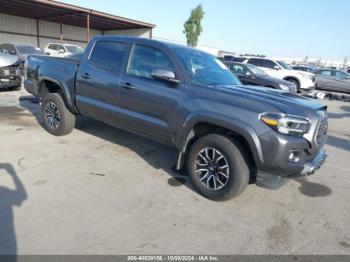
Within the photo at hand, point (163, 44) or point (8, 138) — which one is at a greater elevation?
point (163, 44)

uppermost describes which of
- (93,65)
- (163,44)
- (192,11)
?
(192,11)

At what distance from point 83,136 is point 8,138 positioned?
1.31 m

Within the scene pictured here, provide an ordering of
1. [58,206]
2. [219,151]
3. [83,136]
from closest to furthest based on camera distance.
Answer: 1. [58,206]
2. [219,151]
3. [83,136]

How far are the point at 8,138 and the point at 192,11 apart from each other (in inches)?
1708

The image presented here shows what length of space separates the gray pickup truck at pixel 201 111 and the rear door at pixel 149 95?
0.01 meters

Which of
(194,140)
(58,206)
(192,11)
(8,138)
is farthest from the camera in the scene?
(192,11)

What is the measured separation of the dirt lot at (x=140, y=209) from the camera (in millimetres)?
2951

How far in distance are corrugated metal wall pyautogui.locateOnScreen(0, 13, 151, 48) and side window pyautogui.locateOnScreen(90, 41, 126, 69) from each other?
2630 centimetres

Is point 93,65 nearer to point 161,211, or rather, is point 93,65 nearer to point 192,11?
point 161,211

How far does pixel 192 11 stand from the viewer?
4509 cm

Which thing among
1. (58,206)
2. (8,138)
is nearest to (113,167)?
(58,206)

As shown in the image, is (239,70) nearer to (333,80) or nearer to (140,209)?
(140,209)

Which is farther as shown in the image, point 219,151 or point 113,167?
point 113,167

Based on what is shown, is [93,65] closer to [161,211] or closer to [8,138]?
[8,138]
